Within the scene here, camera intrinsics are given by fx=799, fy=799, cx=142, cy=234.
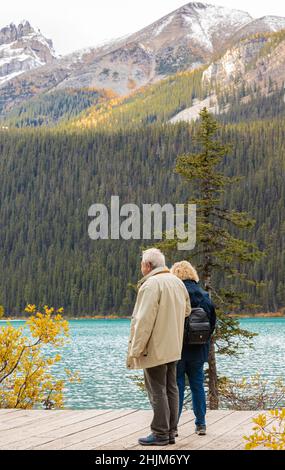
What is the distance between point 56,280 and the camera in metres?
160

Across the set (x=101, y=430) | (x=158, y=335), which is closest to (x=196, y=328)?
(x=158, y=335)

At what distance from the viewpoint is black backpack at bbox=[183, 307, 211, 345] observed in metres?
9.76

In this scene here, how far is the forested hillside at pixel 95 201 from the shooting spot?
153625 mm

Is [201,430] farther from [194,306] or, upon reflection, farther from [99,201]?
[99,201]

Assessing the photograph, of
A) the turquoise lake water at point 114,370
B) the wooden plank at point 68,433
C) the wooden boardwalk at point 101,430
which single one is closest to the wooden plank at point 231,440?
the wooden boardwalk at point 101,430

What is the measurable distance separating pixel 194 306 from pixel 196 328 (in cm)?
34

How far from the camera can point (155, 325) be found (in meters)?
9.08

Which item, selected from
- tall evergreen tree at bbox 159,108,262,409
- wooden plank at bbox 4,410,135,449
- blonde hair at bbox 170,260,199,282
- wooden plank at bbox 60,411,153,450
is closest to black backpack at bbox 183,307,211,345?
blonde hair at bbox 170,260,199,282

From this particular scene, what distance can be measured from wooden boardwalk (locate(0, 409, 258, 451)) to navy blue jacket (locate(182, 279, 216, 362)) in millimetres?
925

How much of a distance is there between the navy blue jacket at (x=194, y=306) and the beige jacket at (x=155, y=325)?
747 millimetres

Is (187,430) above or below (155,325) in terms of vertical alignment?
below
